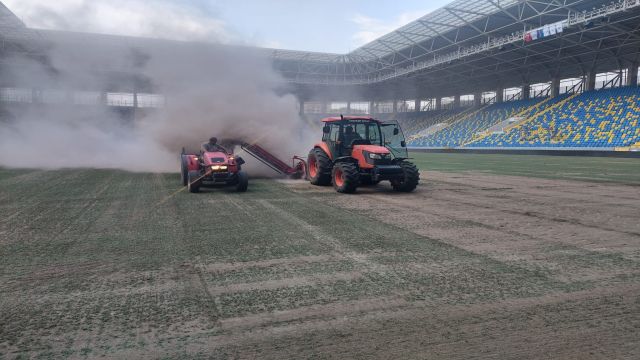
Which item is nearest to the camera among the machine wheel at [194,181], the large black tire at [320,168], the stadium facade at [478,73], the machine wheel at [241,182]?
the machine wheel at [194,181]

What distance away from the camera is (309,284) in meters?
3.56

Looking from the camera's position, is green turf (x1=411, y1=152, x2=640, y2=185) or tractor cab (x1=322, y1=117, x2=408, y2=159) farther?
green turf (x1=411, y1=152, x2=640, y2=185)

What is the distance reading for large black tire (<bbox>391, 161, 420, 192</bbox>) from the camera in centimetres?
956

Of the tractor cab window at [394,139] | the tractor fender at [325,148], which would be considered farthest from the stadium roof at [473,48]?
the tractor cab window at [394,139]

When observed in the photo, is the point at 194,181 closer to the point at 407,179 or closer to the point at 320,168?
the point at 320,168

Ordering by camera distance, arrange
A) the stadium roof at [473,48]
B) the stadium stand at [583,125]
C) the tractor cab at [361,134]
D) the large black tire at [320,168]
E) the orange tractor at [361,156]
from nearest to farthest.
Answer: the orange tractor at [361,156], the tractor cab at [361,134], the large black tire at [320,168], the stadium roof at [473,48], the stadium stand at [583,125]

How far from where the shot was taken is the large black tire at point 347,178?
919cm

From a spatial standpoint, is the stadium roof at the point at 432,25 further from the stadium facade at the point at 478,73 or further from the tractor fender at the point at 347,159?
the tractor fender at the point at 347,159

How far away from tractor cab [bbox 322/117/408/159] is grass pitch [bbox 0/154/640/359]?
3532 mm

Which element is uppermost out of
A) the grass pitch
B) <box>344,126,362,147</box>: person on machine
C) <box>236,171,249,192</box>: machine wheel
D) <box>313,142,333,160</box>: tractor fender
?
<box>344,126,362,147</box>: person on machine

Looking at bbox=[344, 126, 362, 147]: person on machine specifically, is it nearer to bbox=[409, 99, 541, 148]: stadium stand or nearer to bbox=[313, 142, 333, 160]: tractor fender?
bbox=[313, 142, 333, 160]: tractor fender

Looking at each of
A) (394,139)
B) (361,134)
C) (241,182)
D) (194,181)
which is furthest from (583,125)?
(194,181)

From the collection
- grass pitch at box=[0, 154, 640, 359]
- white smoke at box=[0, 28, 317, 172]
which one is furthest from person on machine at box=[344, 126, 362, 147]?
white smoke at box=[0, 28, 317, 172]

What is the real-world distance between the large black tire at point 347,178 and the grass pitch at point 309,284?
2.29 meters
